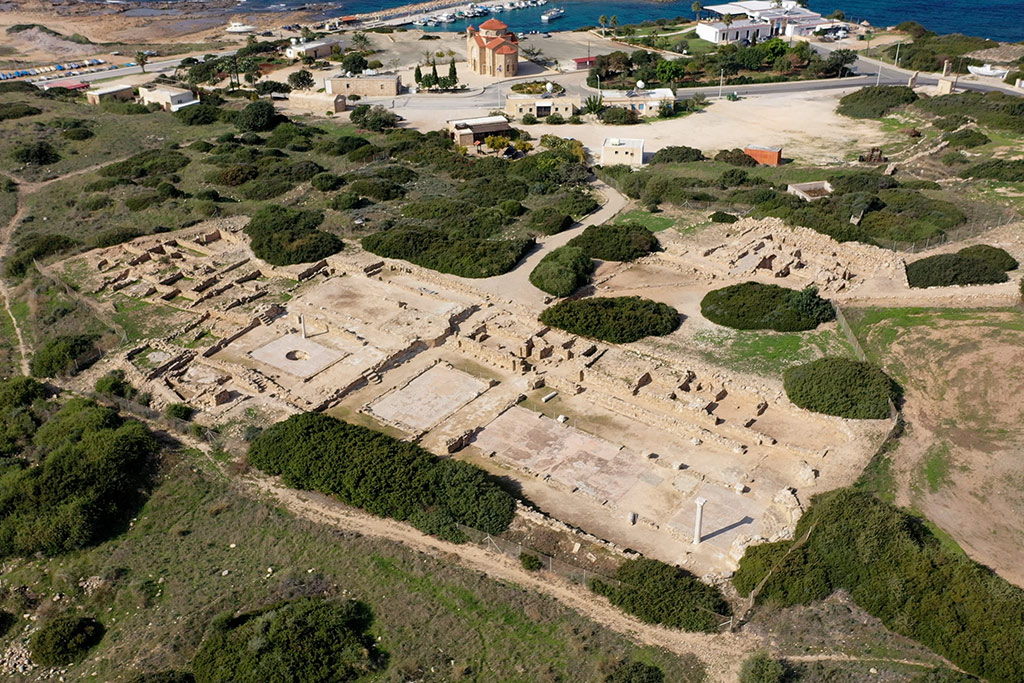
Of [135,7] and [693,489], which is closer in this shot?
[693,489]

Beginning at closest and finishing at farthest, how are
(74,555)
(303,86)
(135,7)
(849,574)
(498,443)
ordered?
(849,574) < (74,555) < (498,443) < (303,86) < (135,7)

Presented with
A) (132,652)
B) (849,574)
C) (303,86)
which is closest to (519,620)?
(849,574)

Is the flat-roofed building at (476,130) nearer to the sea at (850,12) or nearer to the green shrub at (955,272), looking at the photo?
the green shrub at (955,272)

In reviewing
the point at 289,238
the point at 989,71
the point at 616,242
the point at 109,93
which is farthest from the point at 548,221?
the point at 989,71

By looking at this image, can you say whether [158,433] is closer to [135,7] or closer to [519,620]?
[519,620]

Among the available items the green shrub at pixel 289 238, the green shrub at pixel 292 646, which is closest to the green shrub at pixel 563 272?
the green shrub at pixel 289 238
